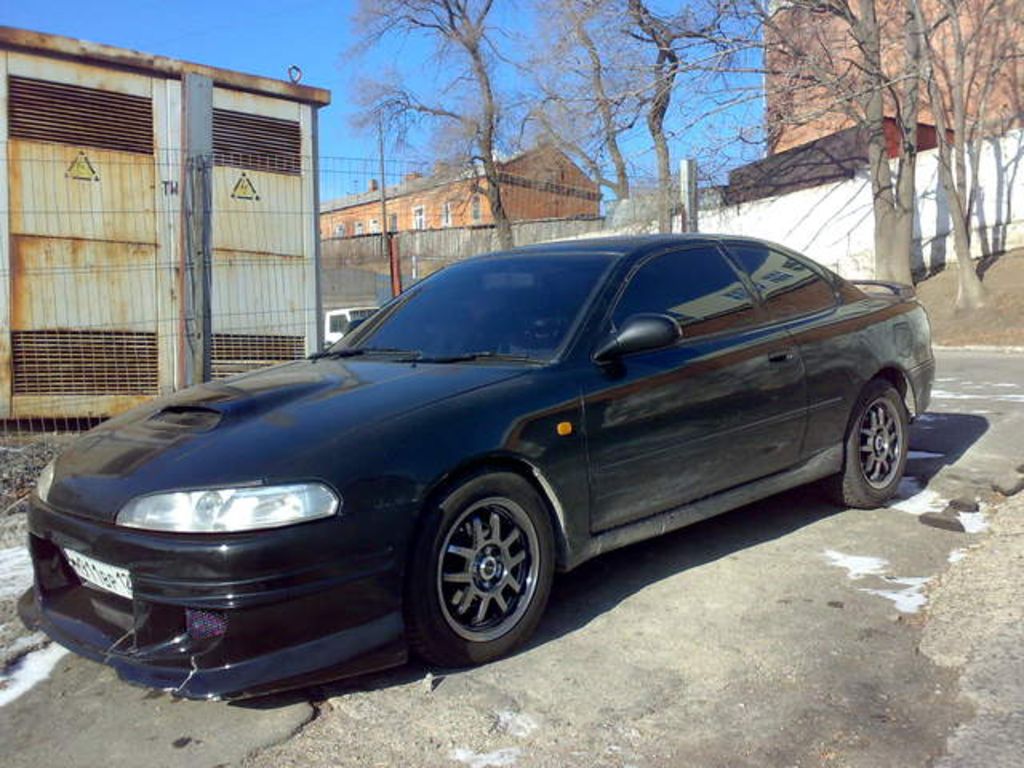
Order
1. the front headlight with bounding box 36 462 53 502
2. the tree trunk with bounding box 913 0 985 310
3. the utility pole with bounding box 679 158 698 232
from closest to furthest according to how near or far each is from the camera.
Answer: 1. the front headlight with bounding box 36 462 53 502
2. the utility pole with bounding box 679 158 698 232
3. the tree trunk with bounding box 913 0 985 310

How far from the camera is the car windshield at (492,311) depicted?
388 centimetres

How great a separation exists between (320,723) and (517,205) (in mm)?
39925

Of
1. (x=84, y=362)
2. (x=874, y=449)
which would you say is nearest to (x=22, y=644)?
(x=874, y=449)

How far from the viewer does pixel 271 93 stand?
29.2 feet

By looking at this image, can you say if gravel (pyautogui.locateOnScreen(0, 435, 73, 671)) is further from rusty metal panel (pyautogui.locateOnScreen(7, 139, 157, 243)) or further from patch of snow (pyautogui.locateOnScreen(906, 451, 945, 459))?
patch of snow (pyautogui.locateOnScreen(906, 451, 945, 459))

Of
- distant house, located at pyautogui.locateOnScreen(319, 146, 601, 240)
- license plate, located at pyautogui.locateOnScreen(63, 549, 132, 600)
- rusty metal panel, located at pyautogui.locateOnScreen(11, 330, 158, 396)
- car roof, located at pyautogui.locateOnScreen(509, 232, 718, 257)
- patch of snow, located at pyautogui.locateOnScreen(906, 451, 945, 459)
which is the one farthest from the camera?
distant house, located at pyautogui.locateOnScreen(319, 146, 601, 240)

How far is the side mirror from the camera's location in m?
3.67

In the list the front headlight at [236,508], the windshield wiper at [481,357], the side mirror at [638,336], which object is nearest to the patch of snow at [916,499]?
the side mirror at [638,336]

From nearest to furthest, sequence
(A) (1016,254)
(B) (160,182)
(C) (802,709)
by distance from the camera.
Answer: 1. (C) (802,709)
2. (B) (160,182)
3. (A) (1016,254)

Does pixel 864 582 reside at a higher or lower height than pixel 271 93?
lower

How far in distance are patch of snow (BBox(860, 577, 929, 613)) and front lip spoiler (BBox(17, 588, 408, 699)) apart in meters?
2.06

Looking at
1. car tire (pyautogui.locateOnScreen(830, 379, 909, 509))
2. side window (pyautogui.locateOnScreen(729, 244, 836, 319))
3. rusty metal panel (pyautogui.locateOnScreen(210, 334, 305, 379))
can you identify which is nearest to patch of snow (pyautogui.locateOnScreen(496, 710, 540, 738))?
side window (pyautogui.locateOnScreen(729, 244, 836, 319))

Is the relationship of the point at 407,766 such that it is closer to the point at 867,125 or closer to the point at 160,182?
the point at 160,182

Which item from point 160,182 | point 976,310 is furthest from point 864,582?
point 976,310
